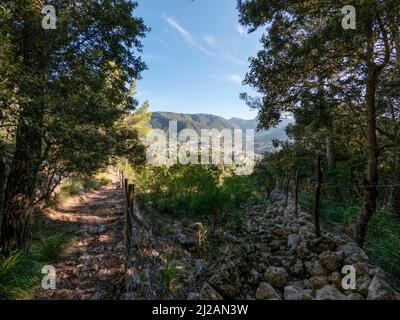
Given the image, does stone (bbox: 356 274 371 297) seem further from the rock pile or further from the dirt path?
the dirt path

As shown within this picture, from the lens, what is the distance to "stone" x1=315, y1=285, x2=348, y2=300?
3293mm

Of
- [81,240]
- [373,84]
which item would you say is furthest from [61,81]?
[373,84]

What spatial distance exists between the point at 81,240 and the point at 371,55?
811 centimetres

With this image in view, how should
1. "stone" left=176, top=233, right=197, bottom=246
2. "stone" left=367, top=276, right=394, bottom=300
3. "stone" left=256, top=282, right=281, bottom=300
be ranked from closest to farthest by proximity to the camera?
1. "stone" left=367, top=276, right=394, bottom=300
2. "stone" left=256, top=282, right=281, bottom=300
3. "stone" left=176, top=233, right=197, bottom=246

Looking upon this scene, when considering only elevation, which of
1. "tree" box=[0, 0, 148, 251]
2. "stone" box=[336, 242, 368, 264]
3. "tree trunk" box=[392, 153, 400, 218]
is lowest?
"stone" box=[336, 242, 368, 264]

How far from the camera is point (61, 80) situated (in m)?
5.74

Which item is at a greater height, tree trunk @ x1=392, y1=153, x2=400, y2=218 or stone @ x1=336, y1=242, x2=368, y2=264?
tree trunk @ x1=392, y1=153, x2=400, y2=218

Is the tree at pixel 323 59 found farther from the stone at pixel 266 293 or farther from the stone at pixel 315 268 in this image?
the stone at pixel 266 293

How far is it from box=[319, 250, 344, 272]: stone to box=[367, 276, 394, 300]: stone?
0.69 metres

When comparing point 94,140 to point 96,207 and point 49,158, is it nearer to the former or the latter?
point 49,158

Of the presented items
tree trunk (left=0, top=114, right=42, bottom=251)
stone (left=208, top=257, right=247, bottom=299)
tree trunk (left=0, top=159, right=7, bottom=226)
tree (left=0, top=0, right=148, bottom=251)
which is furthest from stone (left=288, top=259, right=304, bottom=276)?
tree trunk (left=0, top=159, right=7, bottom=226)

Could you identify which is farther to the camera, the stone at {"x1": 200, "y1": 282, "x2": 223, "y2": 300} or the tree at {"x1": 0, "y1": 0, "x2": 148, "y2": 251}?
the tree at {"x1": 0, "y1": 0, "x2": 148, "y2": 251}

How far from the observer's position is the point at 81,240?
21.7 feet

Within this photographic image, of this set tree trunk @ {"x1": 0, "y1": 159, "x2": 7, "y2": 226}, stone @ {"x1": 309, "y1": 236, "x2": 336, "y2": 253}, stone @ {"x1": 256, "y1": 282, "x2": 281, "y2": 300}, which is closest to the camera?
stone @ {"x1": 256, "y1": 282, "x2": 281, "y2": 300}
